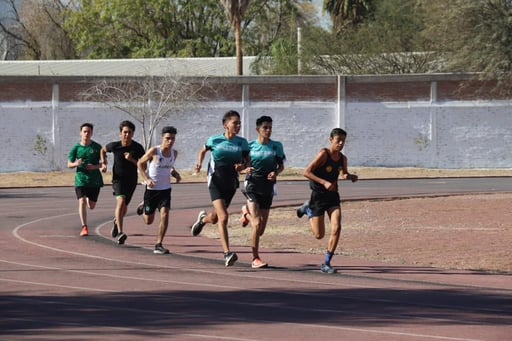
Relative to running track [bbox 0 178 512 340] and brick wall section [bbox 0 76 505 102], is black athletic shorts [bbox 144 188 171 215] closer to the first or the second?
running track [bbox 0 178 512 340]

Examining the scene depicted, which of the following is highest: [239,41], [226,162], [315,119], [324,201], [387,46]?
[387,46]

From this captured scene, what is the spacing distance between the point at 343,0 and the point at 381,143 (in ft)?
74.9

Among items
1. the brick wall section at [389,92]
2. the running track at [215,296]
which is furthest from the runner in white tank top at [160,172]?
the brick wall section at [389,92]

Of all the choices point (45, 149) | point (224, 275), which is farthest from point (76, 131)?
point (224, 275)

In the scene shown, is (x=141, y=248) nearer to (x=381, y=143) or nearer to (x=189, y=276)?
(x=189, y=276)

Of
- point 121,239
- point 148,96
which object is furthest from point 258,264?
point 148,96

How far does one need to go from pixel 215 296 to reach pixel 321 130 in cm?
3725

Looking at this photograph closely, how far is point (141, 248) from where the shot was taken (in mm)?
18797

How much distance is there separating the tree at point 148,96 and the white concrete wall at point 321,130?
62 centimetres

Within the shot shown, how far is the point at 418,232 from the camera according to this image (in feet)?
71.9

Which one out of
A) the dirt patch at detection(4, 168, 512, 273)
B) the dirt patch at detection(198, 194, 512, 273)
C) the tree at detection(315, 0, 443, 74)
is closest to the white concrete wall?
the tree at detection(315, 0, 443, 74)

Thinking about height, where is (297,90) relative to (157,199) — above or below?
above

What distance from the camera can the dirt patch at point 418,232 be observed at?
17969 millimetres

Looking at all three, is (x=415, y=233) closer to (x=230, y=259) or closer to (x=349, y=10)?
(x=230, y=259)
